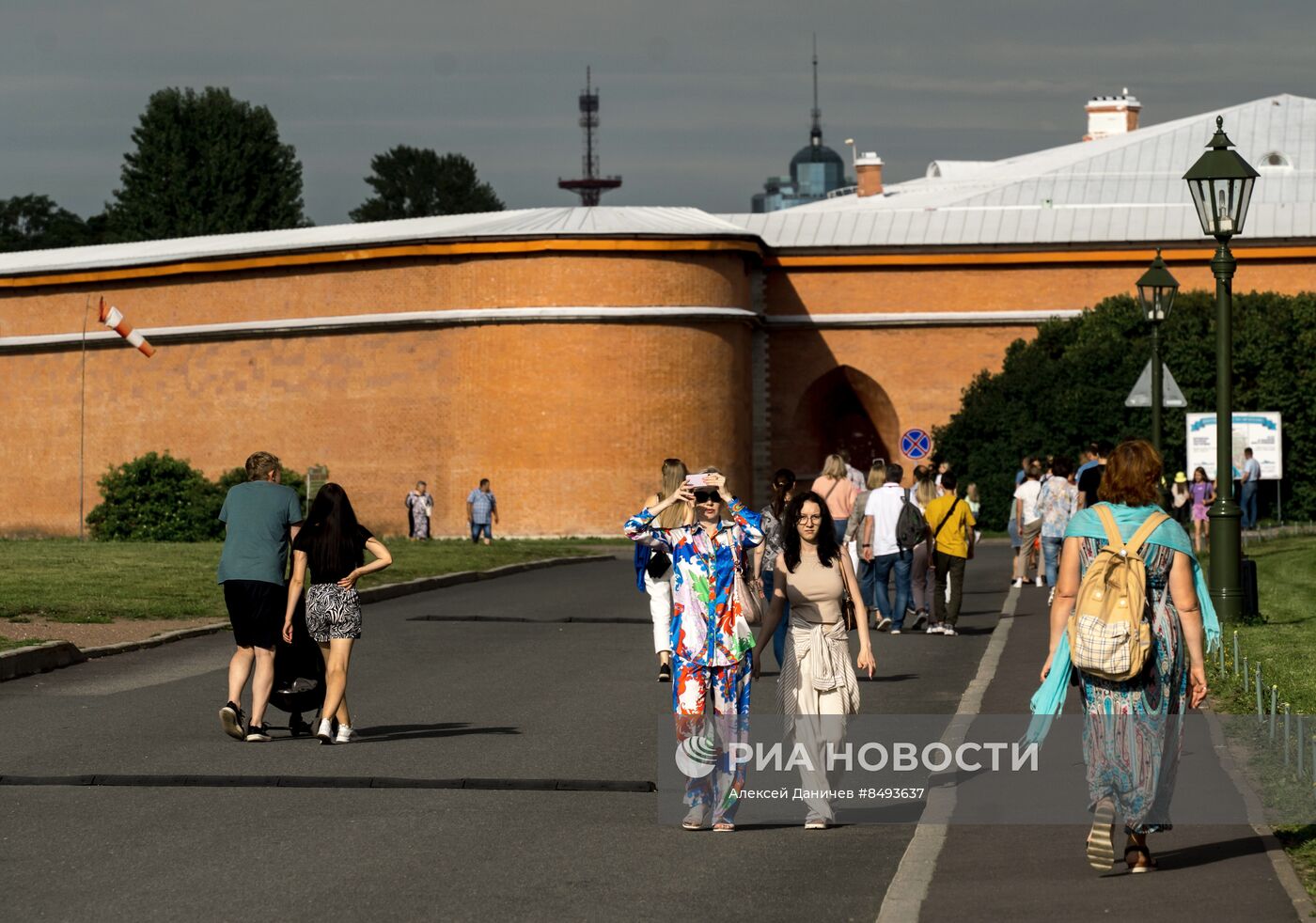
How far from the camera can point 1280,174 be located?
6384 centimetres

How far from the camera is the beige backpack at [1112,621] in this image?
7906 mm

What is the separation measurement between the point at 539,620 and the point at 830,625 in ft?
40.8

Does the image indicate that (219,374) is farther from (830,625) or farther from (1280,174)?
(830,625)

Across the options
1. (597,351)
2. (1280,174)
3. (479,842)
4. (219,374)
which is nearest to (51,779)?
(479,842)

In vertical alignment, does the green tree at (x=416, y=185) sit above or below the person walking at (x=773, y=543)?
above

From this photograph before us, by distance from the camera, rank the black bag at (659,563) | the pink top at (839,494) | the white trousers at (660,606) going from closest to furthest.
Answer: the black bag at (659,563), the white trousers at (660,606), the pink top at (839,494)

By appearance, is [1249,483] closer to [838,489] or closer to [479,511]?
[479,511]

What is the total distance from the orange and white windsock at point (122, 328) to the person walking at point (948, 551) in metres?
38.1

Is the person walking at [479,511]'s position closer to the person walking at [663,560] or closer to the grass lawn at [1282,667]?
the grass lawn at [1282,667]

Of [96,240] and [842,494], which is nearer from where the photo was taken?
[842,494]

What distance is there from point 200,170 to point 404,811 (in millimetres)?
80061

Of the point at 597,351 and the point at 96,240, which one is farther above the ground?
the point at 96,240

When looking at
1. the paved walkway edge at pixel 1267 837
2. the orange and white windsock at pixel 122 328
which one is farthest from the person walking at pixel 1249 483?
the paved walkway edge at pixel 1267 837

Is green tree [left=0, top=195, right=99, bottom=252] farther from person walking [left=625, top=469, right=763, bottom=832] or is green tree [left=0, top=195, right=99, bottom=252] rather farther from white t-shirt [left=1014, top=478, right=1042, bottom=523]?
person walking [left=625, top=469, right=763, bottom=832]
